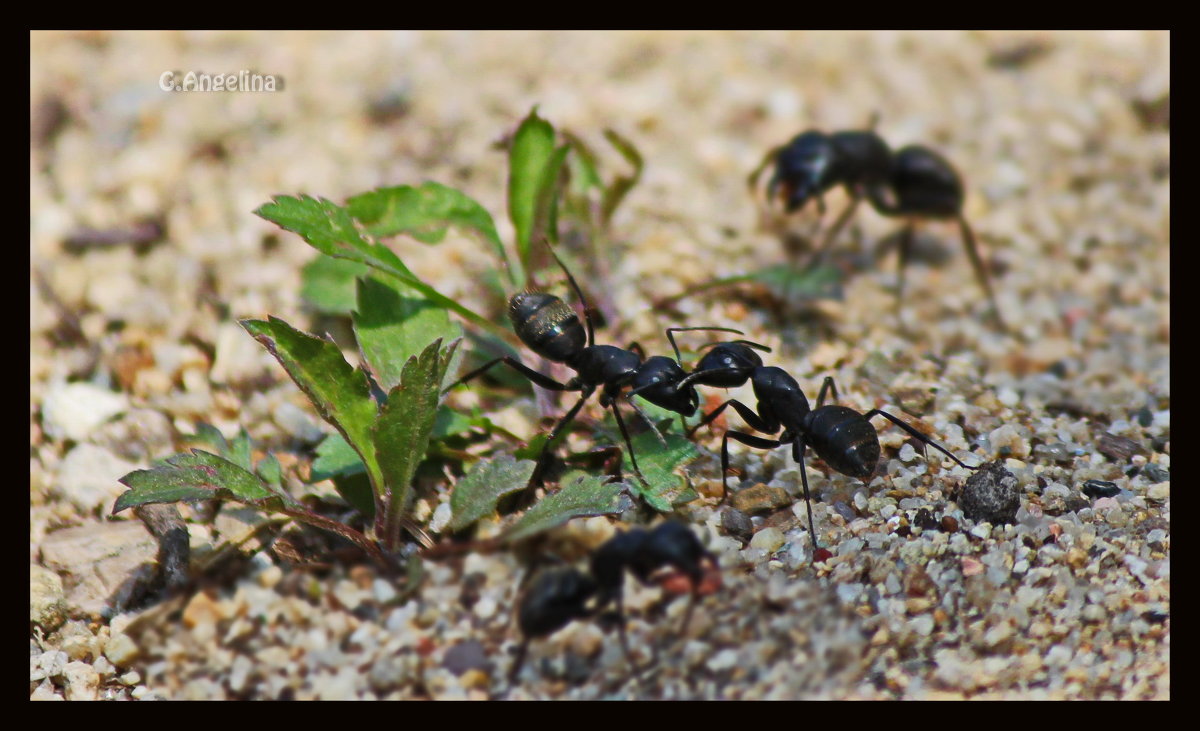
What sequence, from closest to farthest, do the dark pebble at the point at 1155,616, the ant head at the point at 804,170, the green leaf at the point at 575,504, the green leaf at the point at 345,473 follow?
1. the dark pebble at the point at 1155,616
2. the green leaf at the point at 575,504
3. the green leaf at the point at 345,473
4. the ant head at the point at 804,170

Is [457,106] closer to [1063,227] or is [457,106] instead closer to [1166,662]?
[1063,227]

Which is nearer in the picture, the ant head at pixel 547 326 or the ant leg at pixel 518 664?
the ant leg at pixel 518 664

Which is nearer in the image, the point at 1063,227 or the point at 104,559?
the point at 104,559

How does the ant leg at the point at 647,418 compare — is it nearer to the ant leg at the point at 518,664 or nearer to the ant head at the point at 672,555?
the ant head at the point at 672,555

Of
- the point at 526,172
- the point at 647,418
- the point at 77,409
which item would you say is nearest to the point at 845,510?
the point at 647,418

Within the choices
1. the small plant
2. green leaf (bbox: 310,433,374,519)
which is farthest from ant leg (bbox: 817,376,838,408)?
green leaf (bbox: 310,433,374,519)

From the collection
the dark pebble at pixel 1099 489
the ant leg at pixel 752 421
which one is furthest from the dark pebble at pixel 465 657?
the dark pebble at pixel 1099 489

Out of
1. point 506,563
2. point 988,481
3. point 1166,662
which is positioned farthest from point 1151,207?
point 506,563
